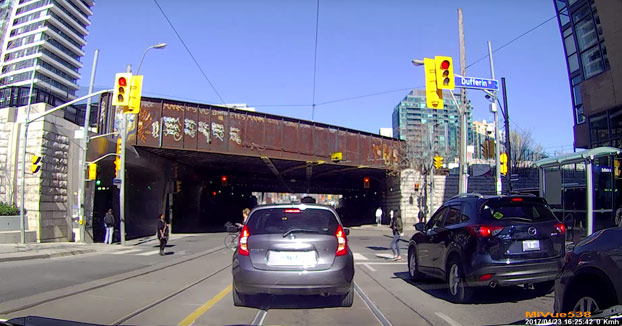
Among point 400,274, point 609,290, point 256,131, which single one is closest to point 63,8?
point 256,131

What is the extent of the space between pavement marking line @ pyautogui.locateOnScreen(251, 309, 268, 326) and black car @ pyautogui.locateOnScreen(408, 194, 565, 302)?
313 cm

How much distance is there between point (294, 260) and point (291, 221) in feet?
2.09

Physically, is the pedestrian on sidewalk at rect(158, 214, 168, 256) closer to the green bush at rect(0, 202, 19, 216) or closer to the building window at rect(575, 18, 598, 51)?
the green bush at rect(0, 202, 19, 216)

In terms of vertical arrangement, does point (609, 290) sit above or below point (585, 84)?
below

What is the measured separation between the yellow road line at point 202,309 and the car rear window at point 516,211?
455cm

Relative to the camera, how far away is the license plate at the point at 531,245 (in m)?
6.21

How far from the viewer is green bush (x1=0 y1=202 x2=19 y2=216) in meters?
17.1

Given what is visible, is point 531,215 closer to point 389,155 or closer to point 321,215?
point 321,215

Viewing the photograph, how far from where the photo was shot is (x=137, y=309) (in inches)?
233

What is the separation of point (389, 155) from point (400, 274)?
85.4ft

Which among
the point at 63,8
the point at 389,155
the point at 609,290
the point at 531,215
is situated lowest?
the point at 609,290

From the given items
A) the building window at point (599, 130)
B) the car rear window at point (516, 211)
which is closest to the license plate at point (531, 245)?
the car rear window at point (516, 211)

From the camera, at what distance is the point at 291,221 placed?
6023 millimetres

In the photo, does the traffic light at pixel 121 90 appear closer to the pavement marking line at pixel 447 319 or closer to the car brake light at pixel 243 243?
the car brake light at pixel 243 243
